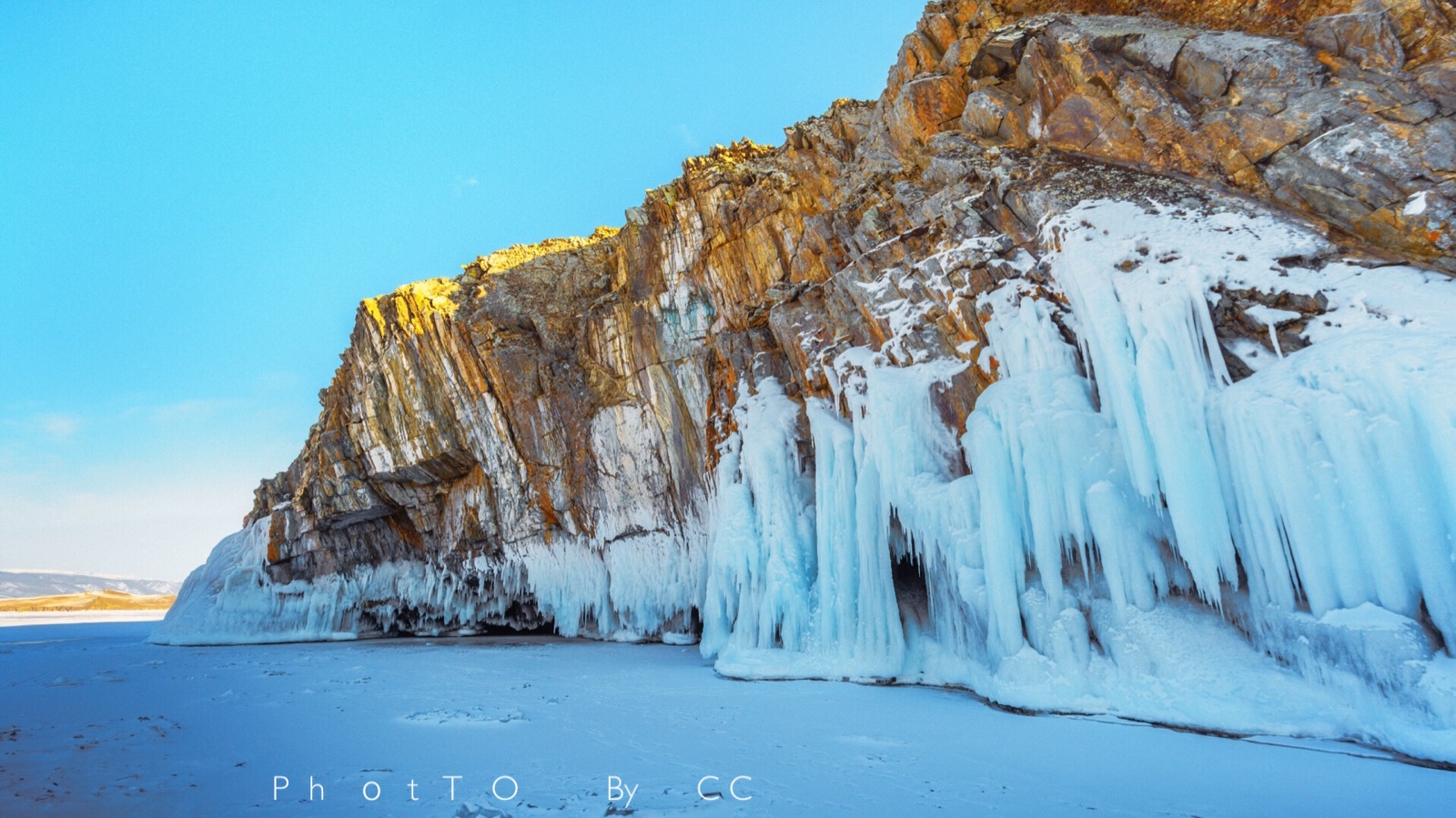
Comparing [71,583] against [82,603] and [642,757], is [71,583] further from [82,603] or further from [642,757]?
[642,757]

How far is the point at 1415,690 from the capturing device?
541cm

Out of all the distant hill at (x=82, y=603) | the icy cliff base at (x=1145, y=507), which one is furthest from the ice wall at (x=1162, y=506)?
the distant hill at (x=82, y=603)

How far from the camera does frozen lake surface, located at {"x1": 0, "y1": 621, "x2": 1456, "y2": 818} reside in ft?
15.0

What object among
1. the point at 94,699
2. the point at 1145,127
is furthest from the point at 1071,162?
A: the point at 94,699

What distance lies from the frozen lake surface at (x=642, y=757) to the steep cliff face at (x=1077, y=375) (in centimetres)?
112

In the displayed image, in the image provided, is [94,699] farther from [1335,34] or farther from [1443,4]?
[1443,4]

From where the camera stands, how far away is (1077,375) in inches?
350

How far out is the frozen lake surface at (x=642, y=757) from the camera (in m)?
4.57

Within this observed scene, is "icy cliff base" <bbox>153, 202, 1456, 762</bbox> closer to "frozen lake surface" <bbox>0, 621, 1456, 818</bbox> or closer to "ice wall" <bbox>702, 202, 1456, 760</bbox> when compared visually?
"ice wall" <bbox>702, 202, 1456, 760</bbox>

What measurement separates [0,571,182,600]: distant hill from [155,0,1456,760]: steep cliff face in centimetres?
12878

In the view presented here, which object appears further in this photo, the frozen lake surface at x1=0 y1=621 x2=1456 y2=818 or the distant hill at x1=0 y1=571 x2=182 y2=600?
the distant hill at x1=0 y1=571 x2=182 y2=600

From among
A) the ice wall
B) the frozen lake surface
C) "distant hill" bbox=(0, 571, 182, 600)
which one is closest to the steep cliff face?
the ice wall

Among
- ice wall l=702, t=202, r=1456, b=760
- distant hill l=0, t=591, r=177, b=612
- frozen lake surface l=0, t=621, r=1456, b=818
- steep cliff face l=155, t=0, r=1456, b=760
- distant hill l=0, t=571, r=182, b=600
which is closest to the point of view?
A: frozen lake surface l=0, t=621, r=1456, b=818

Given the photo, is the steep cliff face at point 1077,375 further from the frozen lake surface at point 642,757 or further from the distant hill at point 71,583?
the distant hill at point 71,583
